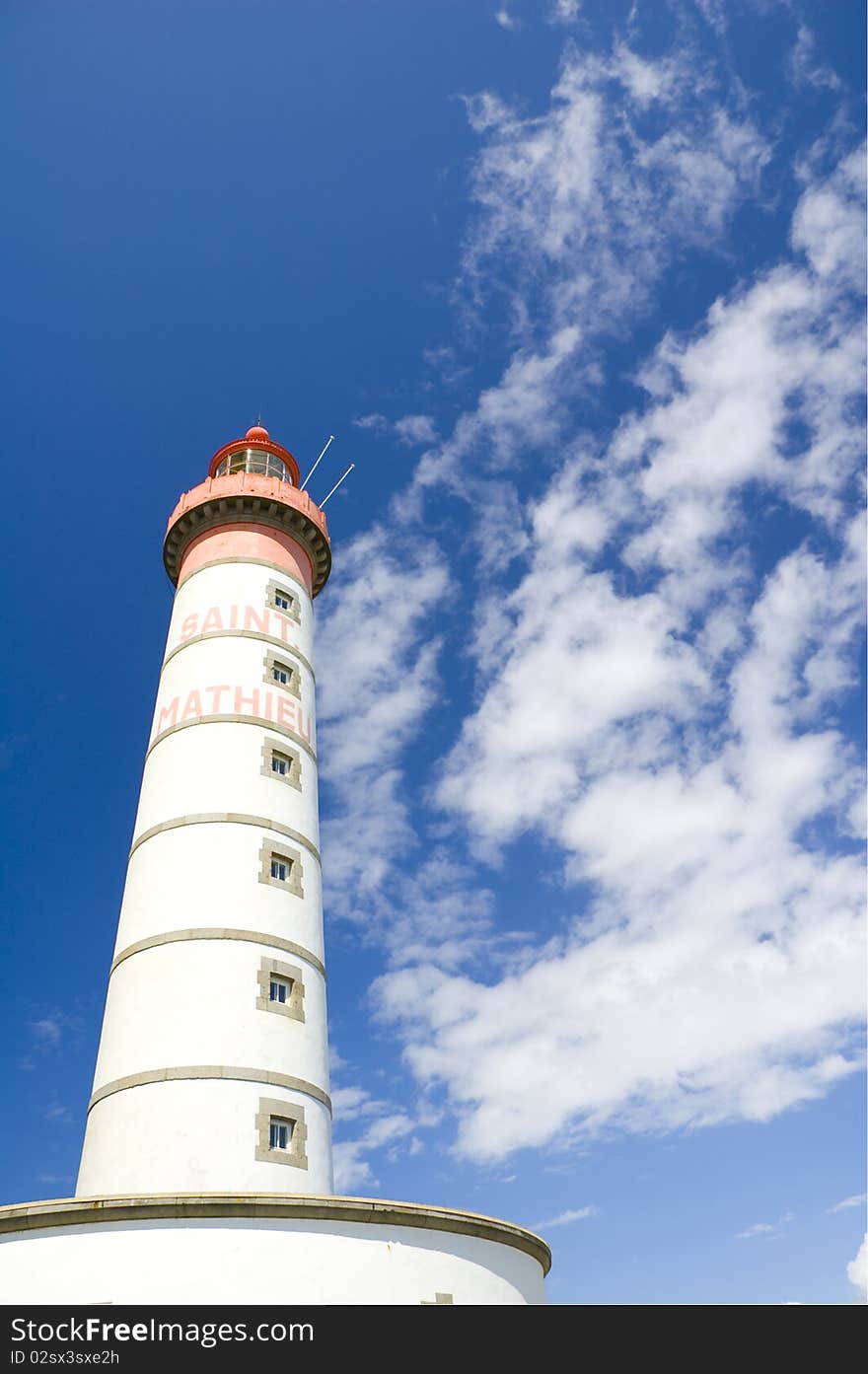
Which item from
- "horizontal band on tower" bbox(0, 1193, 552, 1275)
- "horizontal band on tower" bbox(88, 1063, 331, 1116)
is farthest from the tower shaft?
"horizontal band on tower" bbox(0, 1193, 552, 1275)

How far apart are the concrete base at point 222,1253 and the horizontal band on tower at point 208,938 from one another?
7292 millimetres

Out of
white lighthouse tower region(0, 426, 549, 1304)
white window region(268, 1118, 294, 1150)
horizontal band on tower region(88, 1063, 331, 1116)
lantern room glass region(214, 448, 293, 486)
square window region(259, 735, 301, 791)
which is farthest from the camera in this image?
lantern room glass region(214, 448, 293, 486)

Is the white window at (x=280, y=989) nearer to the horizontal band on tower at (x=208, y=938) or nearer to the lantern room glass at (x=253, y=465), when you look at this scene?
the horizontal band on tower at (x=208, y=938)

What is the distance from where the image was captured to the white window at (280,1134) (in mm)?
21500

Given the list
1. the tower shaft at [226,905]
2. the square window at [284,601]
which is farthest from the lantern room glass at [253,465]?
the square window at [284,601]

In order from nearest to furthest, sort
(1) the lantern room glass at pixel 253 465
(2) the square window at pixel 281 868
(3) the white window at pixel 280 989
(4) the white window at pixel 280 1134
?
(4) the white window at pixel 280 1134, (3) the white window at pixel 280 989, (2) the square window at pixel 281 868, (1) the lantern room glass at pixel 253 465

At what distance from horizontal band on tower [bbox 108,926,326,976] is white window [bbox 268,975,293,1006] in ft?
2.70

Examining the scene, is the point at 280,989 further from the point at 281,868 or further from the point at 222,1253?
the point at 222,1253

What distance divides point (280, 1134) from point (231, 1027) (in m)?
2.86

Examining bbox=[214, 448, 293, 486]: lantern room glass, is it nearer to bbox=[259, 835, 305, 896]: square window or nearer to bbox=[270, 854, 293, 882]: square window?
bbox=[259, 835, 305, 896]: square window

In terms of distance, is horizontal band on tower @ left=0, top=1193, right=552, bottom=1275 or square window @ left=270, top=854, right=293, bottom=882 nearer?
horizontal band on tower @ left=0, top=1193, right=552, bottom=1275

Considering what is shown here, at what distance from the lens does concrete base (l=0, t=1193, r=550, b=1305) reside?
657 inches
